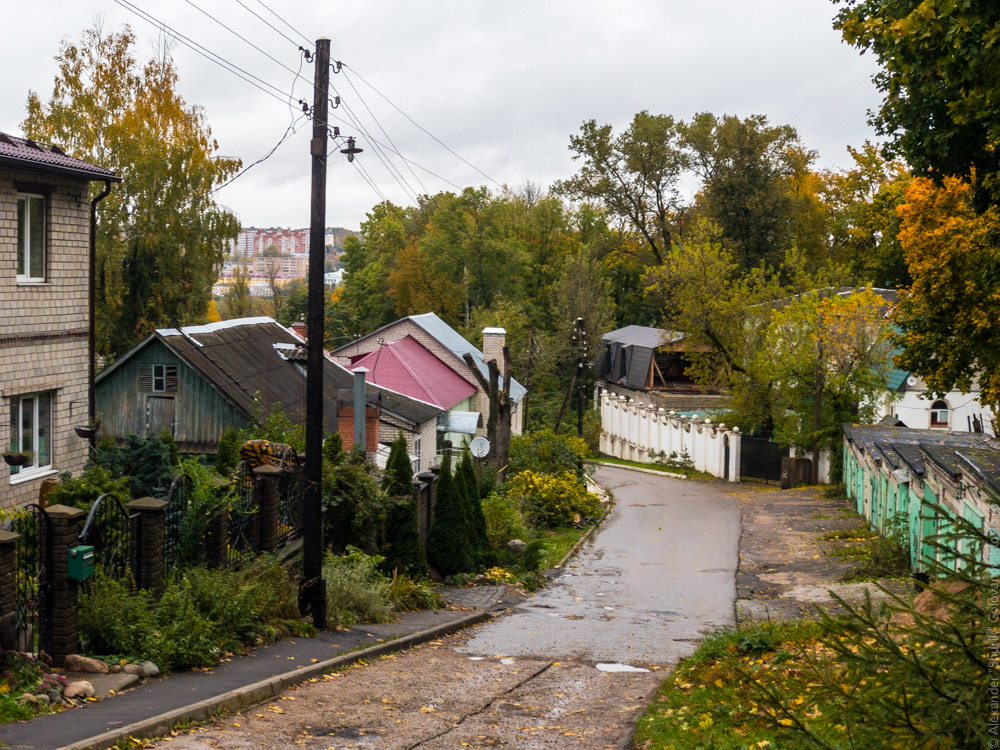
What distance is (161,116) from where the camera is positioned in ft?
129

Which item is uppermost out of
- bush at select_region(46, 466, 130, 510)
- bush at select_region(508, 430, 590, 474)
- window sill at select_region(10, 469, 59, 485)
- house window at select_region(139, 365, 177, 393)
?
house window at select_region(139, 365, 177, 393)

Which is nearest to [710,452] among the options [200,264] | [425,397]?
[425,397]

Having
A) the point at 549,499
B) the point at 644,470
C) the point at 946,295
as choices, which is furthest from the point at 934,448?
the point at 644,470

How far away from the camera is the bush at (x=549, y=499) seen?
90.0 ft

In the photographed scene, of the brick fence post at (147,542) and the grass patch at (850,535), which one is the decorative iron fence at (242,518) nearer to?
the brick fence post at (147,542)

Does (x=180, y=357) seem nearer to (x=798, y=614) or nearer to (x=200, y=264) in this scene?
(x=798, y=614)

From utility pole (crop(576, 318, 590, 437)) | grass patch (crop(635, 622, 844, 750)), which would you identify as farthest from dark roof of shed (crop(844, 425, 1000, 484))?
utility pole (crop(576, 318, 590, 437))

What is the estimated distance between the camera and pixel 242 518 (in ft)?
43.4

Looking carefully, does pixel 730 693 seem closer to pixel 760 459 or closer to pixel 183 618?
pixel 183 618

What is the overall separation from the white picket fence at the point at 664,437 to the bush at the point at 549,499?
11.1m

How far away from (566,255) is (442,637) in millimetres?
54306

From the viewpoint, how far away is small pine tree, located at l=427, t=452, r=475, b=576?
19312 millimetres

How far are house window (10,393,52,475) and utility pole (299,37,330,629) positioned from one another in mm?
4765

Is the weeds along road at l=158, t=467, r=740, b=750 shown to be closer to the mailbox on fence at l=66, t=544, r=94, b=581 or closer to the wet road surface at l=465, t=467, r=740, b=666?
the wet road surface at l=465, t=467, r=740, b=666
